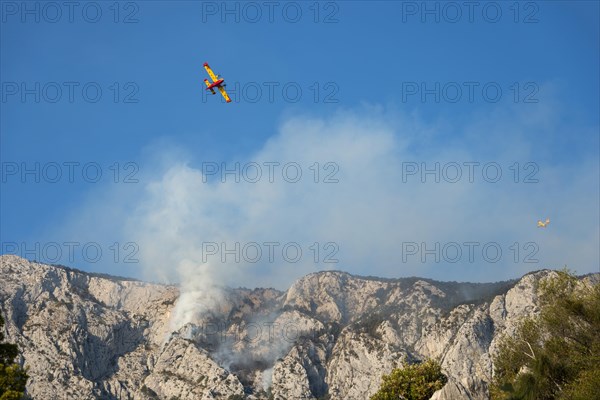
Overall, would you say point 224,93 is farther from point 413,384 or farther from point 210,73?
point 413,384

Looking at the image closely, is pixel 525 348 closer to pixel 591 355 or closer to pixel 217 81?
pixel 591 355

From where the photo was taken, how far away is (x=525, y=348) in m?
90.8

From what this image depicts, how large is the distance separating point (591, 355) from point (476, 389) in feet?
77.6

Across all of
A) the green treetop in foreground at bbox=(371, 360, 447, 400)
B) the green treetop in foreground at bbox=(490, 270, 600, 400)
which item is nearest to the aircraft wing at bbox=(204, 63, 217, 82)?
the green treetop in foreground at bbox=(371, 360, 447, 400)

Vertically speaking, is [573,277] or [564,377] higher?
[573,277]

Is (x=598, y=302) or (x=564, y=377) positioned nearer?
(x=564, y=377)

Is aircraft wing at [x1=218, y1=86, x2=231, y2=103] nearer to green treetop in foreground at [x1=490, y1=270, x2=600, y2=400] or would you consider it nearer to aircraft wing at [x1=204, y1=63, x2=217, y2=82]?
aircraft wing at [x1=204, y1=63, x2=217, y2=82]

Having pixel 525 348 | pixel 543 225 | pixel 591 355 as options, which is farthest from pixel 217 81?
pixel 591 355

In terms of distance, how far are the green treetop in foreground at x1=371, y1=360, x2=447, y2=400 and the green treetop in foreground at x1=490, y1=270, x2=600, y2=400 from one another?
948 inches

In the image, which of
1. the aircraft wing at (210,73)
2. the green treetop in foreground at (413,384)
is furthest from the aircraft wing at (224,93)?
the green treetop in foreground at (413,384)

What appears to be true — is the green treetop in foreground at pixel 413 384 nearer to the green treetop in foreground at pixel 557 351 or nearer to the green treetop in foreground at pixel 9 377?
the green treetop in foreground at pixel 557 351

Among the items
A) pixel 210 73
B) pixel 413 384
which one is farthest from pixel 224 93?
pixel 413 384

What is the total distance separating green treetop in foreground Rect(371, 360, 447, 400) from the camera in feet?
383

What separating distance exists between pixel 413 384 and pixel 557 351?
134 ft
